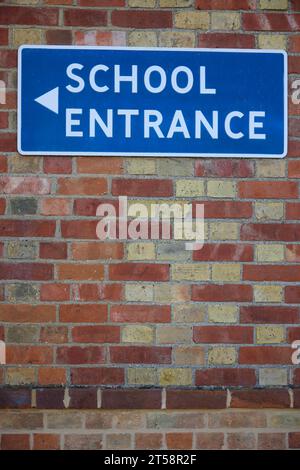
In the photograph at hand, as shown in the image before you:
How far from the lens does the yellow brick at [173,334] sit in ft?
8.89

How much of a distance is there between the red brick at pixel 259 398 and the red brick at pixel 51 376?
2.40 ft

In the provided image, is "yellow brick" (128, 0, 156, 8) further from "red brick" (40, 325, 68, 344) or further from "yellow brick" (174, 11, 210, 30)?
"red brick" (40, 325, 68, 344)

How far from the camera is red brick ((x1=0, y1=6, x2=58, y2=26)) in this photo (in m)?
2.71

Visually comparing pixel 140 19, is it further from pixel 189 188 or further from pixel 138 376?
pixel 138 376

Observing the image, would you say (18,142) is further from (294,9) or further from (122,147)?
(294,9)

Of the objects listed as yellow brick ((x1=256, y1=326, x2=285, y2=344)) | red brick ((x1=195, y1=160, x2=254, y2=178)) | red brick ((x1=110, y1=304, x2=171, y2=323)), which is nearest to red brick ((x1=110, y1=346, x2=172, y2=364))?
red brick ((x1=110, y1=304, x2=171, y2=323))

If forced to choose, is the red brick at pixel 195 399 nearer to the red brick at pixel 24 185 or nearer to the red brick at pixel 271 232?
the red brick at pixel 271 232

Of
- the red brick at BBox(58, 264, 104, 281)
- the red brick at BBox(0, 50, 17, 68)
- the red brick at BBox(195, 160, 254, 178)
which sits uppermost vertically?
the red brick at BBox(0, 50, 17, 68)

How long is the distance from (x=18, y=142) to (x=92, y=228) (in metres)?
0.48

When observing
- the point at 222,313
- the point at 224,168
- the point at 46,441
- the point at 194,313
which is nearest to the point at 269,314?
the point at 222,313

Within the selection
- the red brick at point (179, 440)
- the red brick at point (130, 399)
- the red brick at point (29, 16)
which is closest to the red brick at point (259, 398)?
the red brick at point (179, 440)
